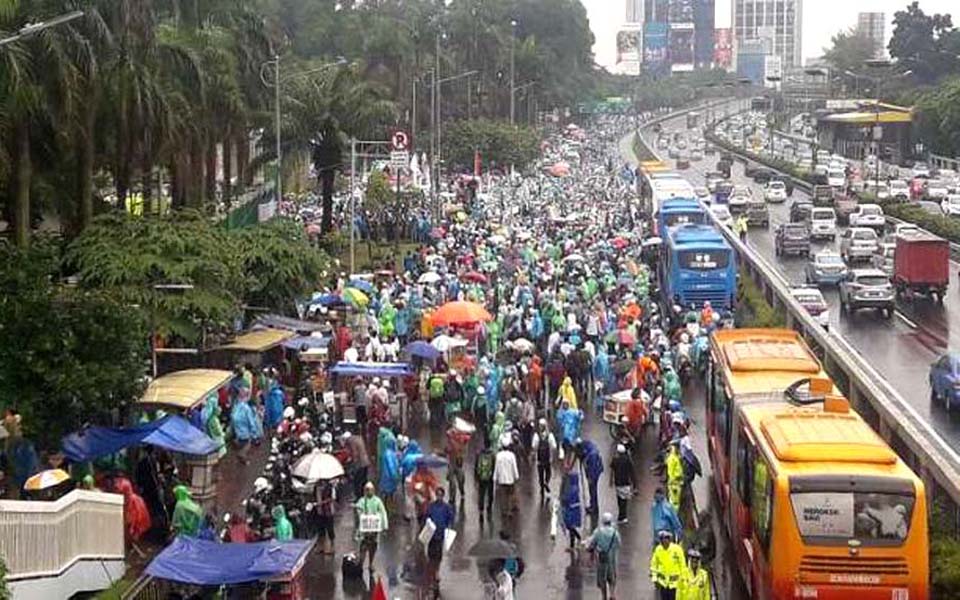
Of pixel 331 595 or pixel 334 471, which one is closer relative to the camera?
pixel 331 595

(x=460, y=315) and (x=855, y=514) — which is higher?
(x=460, y=315)

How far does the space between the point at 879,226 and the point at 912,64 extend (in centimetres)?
7648

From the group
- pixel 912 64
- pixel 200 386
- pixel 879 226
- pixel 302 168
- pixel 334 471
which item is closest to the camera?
pixel 334 471

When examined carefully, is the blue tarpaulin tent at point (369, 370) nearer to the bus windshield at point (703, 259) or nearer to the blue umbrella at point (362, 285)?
the blue umbrella at point (362, 285)

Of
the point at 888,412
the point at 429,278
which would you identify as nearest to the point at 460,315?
the point at 429,278

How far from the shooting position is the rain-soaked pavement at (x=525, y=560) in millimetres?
17094

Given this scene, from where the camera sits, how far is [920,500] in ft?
46.0

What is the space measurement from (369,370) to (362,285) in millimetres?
9709

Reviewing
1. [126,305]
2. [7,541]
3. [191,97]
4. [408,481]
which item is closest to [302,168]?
[191,97]

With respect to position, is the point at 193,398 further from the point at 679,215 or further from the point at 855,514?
the point at 679,215

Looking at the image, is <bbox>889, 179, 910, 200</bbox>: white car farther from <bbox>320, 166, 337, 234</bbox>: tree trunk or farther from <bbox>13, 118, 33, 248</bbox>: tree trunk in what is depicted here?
<bbox>13, 118, 33, 248</bbox>: tree trunk

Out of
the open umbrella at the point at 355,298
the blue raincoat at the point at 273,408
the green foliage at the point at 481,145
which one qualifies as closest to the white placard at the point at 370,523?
the blue raincoat at the point at 273,408

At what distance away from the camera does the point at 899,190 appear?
75.0 metres

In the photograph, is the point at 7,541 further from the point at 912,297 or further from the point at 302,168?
the point at 302,168
